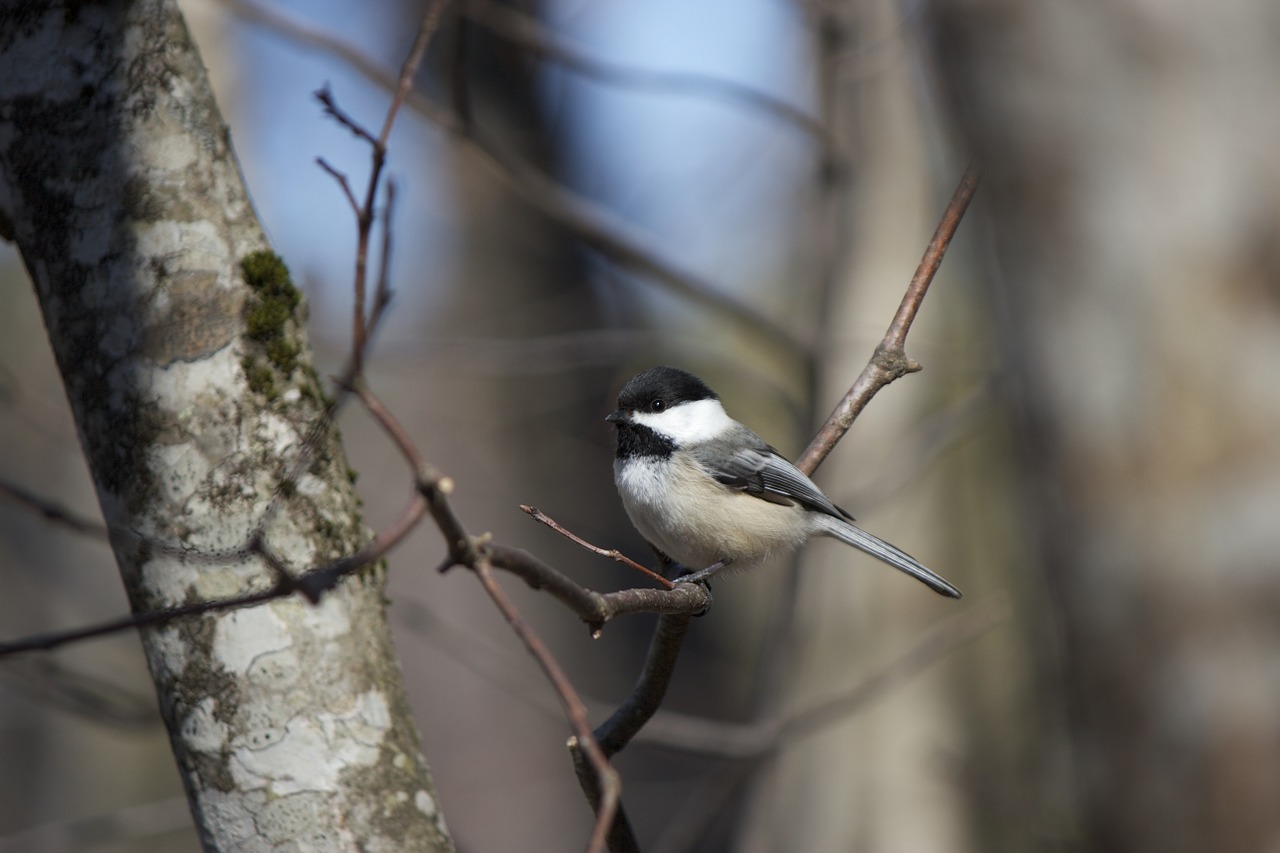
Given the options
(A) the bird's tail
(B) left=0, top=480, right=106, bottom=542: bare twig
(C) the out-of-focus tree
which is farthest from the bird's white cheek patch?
(B) left=0, top=480, right=106, bottom=542: bare twig

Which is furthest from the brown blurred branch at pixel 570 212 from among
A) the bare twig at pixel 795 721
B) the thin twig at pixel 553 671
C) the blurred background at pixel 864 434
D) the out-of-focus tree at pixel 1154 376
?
the thin twig at pixel 553 671

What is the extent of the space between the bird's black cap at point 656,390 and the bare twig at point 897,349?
0.71 m

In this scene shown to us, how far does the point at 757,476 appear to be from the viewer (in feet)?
9.36

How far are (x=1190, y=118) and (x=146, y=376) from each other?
6.46ft

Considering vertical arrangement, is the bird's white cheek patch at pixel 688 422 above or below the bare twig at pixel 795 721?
above

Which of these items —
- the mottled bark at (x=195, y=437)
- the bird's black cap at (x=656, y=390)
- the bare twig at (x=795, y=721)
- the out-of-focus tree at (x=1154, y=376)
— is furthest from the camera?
the bare twig at (x=795, y=721)

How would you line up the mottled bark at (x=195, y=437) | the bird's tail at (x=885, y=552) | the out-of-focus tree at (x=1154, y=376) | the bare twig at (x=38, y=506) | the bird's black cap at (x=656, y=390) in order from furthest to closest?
the bird's black cap at (x=656, y=390) → the bird's tail at (x=885, y=552) → the out-of-focus tree at (x=1154, y=376) → the bare twig at (x=38, y=506) → the mottled bark at (x=195, y=437)

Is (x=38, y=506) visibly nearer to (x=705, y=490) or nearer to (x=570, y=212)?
(x=705, y=490)

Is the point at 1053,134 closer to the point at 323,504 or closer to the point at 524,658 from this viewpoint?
the point at 323,504

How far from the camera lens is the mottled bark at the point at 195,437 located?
1.47 meters

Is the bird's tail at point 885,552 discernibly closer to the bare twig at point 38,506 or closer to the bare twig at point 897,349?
the bare twig at point 897,349

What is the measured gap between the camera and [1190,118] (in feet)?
6.30

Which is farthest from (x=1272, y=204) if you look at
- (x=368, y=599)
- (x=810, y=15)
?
(x=810, y=15)

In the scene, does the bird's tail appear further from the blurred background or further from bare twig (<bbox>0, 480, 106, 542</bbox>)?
bare twig (<bbox>0, 480, 106, 542</bbox>)
